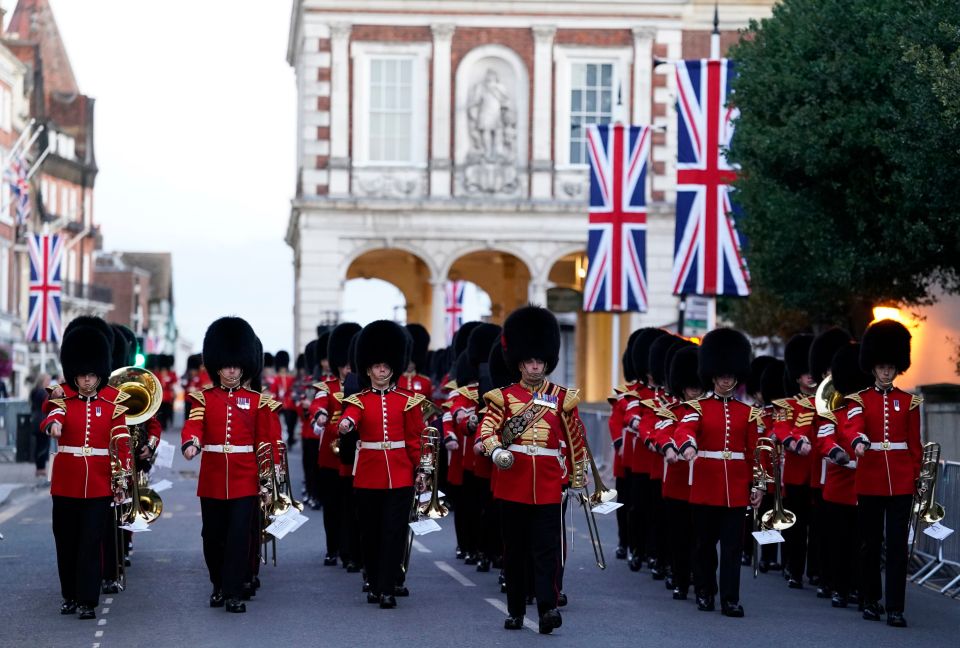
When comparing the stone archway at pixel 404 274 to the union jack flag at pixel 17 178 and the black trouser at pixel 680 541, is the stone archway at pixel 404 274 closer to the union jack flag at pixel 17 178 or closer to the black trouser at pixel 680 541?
the union jack flag at pixel 17 178

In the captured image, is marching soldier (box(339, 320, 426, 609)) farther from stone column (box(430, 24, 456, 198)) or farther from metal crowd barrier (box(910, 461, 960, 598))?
stone column (box(430, 24, 456, 198))

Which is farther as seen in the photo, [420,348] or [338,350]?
[420,348]

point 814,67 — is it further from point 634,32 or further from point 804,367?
point 634,32

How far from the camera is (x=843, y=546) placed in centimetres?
1352

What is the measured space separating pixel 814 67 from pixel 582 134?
27479 millimetres

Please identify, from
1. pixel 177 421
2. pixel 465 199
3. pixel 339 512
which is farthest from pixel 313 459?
pixel 177 421

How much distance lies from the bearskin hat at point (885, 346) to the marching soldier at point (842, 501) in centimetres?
26

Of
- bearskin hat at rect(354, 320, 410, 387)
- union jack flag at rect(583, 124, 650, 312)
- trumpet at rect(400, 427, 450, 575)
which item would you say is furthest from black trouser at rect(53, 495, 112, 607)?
union jack flag at rect(583, 124, 650, 312)

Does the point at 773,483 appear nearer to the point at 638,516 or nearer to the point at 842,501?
the point at 842,501

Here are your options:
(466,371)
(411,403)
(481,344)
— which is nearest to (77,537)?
(411,403)

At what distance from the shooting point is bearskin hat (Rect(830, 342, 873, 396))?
44.9 feet

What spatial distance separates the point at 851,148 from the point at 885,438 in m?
8.34

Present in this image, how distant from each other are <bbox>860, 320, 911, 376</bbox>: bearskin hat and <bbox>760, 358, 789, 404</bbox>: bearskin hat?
9.11ft

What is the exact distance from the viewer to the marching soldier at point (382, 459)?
506 inches
